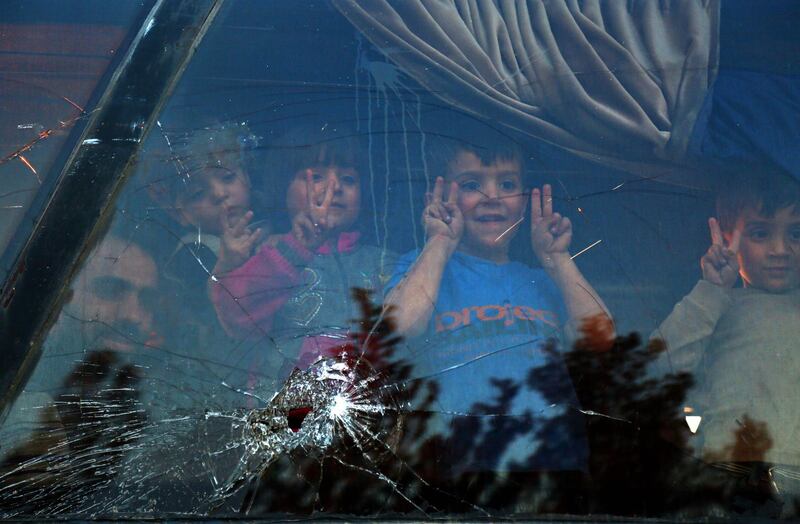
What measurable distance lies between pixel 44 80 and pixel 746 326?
2.96 meters

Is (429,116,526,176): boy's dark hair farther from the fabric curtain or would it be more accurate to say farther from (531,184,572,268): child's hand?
(531,184,572,268): child's hand

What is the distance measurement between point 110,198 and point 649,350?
2.13m

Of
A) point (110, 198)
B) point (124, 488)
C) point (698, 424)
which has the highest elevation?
point (110, 198)

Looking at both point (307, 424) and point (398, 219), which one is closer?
point (307, 424)

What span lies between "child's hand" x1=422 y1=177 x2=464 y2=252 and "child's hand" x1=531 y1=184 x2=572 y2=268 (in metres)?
0.29

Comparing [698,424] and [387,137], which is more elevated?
[387,137]

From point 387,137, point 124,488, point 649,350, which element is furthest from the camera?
point 387,137

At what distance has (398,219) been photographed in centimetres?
299

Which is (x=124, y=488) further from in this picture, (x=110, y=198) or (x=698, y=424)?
(x=698, y=424)

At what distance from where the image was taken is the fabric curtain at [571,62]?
3.14 metres

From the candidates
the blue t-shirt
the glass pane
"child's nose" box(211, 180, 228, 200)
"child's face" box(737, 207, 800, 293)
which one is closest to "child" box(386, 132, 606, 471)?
the blue t-shirt

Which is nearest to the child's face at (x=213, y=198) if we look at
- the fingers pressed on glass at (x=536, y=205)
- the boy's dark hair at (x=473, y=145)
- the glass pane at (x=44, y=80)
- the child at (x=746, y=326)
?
the glass pane at (x=44, y=80)

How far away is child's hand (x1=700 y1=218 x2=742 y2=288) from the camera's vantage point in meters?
2.96

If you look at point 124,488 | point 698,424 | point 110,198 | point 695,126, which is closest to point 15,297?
point 110,198
